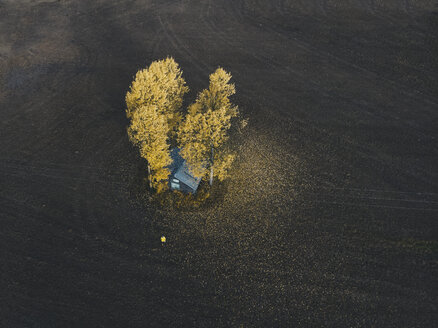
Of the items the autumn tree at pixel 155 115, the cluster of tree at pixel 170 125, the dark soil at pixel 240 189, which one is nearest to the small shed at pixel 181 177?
the cluster of tree at pixel 170 125

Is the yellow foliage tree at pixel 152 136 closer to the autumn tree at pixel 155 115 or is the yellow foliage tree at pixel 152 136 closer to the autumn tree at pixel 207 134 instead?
the autumn tree at pixel 155 115

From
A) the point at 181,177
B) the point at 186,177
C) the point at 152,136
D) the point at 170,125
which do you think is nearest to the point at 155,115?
the point at 152,136

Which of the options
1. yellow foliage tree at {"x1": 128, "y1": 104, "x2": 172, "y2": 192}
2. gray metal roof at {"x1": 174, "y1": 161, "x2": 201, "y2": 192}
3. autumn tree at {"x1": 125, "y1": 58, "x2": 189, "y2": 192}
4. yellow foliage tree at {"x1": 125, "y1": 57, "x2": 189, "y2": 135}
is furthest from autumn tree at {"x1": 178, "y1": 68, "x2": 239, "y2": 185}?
yellow foliage tree at {"x1": 125, "y1": 57, "x2": 189, "y2": 135}

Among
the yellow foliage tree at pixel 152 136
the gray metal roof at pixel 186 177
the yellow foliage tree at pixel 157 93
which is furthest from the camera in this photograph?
the gray metal roof at pixel 186 177

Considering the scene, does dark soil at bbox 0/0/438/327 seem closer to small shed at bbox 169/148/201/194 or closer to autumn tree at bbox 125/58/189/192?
small shed at bbox 169/148/201/194

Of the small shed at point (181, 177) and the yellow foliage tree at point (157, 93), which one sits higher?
the yellow foliage tree at point (157, 93)

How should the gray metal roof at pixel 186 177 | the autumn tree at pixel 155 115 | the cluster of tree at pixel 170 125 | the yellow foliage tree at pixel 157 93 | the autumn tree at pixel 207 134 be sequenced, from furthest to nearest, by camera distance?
the gray metal roof at pixel 186 177 → the yellow foliage tree at pixel 157 93 → the autumn tree at pixel 207 134 → the cluster of tree at pixel 170 125 → the autumn tree at pixel 155 115

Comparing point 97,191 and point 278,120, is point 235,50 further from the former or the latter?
point 97,191

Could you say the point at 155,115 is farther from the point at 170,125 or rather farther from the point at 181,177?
the point at 181,177
